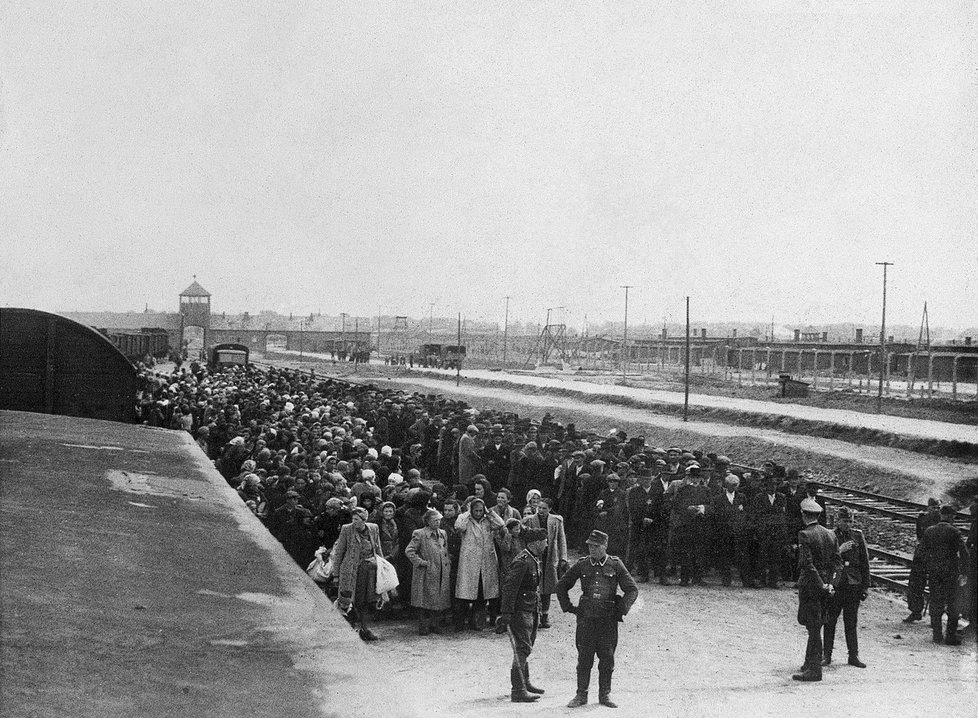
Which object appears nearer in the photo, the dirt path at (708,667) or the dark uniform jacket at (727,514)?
the dirt path at (708,667)

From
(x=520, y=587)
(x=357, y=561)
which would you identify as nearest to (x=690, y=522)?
(x=520, y=587)

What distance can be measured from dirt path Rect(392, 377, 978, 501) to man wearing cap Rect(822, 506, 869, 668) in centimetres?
1022

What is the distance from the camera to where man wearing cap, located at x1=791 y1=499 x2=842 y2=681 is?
24.0 ft

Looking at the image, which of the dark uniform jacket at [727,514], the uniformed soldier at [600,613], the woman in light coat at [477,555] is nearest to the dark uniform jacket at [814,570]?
the uniformed soldier at [600,613]

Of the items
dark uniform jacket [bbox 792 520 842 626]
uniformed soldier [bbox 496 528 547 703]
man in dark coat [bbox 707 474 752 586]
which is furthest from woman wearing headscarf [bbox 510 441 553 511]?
uniformed soldier [bbox 496 528 547 703]

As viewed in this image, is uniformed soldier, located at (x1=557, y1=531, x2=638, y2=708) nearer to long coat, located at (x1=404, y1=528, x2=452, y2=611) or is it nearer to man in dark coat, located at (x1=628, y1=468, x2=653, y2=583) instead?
long coat, located at (x1=404, y1=528, x2=452, y2=611)

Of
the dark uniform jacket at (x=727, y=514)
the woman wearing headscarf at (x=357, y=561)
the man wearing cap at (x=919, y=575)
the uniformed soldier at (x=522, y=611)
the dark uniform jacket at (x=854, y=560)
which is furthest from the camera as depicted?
the dark uniform jacket at (x=727, y=514)

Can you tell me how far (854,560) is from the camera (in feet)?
25.9

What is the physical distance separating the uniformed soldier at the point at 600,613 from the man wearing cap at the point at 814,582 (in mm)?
1909

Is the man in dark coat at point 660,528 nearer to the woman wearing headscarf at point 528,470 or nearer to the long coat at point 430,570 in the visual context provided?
the woman wearing headscarf at point 528,470

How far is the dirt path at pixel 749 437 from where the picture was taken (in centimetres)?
1794

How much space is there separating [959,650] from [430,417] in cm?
1149

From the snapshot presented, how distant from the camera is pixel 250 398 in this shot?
64.4 ft

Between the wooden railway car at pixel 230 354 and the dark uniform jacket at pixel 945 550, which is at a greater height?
the wooden railway car at pixel 230 354
